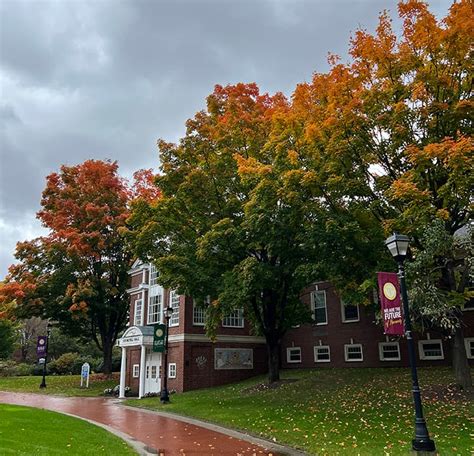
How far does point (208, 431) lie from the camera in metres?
14.3

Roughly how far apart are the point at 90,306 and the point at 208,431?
24.6 meters

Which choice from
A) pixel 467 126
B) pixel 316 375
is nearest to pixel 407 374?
pixel 316 375

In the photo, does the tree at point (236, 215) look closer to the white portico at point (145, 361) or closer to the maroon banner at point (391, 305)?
the maroon banner at point (391, 305)

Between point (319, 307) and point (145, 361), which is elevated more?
point (319, 307)

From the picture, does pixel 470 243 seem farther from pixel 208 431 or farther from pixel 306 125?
pixel 208 431

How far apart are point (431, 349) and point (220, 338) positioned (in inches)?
489

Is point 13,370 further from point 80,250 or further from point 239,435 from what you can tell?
point 239,435

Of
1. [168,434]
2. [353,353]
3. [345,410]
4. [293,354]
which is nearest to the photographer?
[168,434]

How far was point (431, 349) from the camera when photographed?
959 inches

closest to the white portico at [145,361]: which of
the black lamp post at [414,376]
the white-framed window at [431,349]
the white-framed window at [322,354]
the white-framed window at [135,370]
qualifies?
the white-framed window at [135,370]

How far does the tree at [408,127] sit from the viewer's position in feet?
47.1

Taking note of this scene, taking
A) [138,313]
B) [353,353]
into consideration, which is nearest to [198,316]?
[138,313]

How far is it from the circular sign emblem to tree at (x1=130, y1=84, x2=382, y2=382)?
5.71 metres

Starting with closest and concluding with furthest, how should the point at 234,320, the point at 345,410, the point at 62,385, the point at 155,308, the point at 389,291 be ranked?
the point at 389,291 → the point at 345,410 → the point at 234,320 → the point at 155,308 → the point at 62,385
